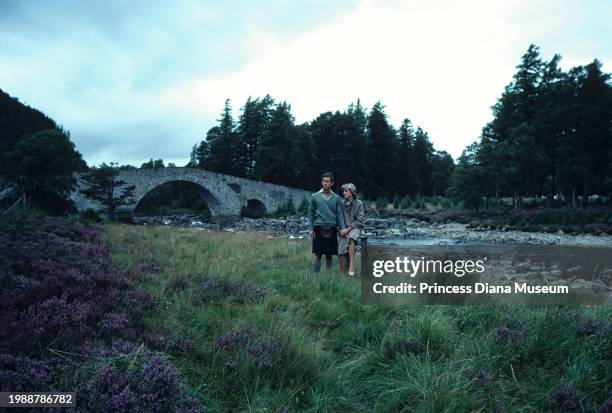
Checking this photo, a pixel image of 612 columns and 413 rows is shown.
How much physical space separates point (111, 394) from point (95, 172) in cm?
2280

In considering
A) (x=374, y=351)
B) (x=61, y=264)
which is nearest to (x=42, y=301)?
(x=61, y=264)

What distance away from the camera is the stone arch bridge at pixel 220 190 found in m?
32.2

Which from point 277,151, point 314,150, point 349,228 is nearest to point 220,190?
point 277,151

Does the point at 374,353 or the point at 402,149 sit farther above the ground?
the point at 402,149

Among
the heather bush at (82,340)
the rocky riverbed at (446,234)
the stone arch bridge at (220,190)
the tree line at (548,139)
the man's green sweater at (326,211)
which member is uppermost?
the tree line at (548,139)

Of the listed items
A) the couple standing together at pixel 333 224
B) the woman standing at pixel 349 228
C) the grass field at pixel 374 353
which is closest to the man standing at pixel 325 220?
the couple standing together at pixel 333 224

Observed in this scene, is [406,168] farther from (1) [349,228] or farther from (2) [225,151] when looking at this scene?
(1) [349,228]

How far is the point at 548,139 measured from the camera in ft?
105

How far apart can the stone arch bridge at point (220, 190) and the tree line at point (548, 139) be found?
19.0 meters

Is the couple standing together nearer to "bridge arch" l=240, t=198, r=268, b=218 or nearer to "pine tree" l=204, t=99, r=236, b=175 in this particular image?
"bridge arch" l=240, t=198, r=268, b=218

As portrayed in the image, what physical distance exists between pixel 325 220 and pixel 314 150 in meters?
47.2

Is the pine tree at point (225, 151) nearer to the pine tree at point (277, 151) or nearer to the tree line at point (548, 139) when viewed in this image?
the pine tree at point (277, 151)

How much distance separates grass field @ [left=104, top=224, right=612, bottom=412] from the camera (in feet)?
8.17

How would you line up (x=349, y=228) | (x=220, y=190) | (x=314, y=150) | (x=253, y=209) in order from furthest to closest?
(x=314, y=150)
(x=253, y=209)
(x=220, y=190)
(x=349, y=228)
